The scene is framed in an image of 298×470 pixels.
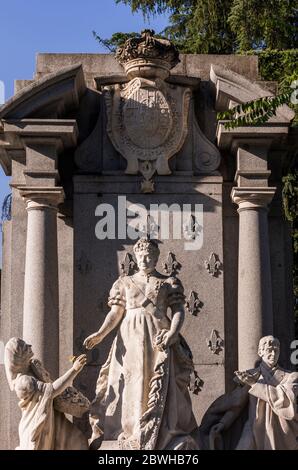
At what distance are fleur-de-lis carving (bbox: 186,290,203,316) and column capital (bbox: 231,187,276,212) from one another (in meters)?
1.19

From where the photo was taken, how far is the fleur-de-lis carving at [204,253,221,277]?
73.8ft

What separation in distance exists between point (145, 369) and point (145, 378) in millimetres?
99

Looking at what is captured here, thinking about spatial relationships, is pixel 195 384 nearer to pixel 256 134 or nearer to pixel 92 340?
pixel 92 340

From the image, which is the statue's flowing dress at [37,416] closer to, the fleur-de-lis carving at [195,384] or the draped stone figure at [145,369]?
the draped stone figure at [145,369]

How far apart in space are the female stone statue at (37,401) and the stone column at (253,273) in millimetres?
3069

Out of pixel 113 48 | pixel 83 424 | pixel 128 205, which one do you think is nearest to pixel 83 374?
pixel 83 424

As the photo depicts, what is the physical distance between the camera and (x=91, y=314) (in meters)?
22.3

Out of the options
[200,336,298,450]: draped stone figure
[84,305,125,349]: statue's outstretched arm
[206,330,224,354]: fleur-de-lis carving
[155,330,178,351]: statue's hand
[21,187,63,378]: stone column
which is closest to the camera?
[155,330,178,351]: statue's hand

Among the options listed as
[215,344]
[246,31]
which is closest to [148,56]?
[215,344]

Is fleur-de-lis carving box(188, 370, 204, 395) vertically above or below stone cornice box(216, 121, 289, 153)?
below

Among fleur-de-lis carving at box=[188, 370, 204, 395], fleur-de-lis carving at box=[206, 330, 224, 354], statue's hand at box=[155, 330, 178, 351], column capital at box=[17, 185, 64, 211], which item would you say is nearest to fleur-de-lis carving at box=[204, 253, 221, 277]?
fleur-de-lis carving at box=[206, 330, 224, 354]

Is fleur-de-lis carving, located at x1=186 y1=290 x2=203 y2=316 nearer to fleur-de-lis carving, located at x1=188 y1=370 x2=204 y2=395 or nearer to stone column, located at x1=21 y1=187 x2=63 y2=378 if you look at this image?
fleur-de-lis carving, located at x1=188 y1=370 x2=204 y2=395

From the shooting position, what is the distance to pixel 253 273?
72.5 ft
